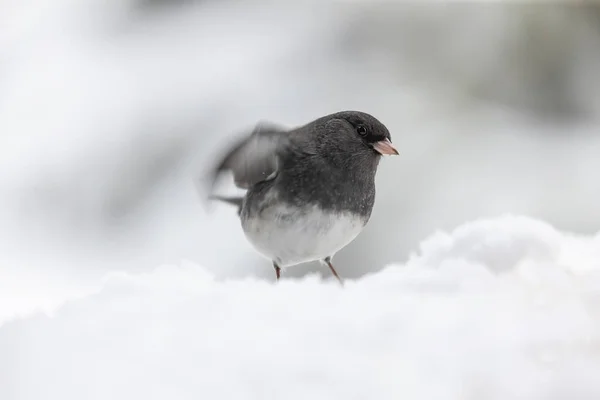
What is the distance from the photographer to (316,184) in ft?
3.24

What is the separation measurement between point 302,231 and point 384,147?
0.18 m

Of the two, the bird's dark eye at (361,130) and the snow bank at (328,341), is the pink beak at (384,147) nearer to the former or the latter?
the bird's dark eye at (361,130)

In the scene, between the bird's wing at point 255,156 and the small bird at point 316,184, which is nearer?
the bird's wing at point 255,156

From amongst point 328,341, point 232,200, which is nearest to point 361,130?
point 232,200

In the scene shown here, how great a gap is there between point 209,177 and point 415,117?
113 cm

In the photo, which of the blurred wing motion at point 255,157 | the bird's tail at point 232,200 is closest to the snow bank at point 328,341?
the blurred wing motion at point 255,157

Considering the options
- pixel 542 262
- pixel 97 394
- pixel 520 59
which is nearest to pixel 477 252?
pixel 542 262

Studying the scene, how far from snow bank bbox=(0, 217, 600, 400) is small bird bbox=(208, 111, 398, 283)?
0.71 ft

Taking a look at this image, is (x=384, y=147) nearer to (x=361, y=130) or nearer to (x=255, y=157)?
(x=361, y=130)

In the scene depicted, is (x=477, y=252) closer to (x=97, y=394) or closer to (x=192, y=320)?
(x=192, y=320)

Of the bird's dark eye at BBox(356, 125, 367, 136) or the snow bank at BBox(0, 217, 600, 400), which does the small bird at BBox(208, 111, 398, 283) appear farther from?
the snow bank at BBox(0, 217, 600, 400)

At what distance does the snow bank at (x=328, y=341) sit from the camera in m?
0.52

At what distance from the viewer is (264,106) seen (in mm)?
2033

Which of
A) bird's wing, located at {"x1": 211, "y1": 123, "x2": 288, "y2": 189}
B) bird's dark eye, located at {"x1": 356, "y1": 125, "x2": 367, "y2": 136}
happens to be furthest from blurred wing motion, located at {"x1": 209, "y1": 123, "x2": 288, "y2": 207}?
bird's dark eye, located at {"x1": 356, "y1": 125, "x2": 367, "y2": 136}
